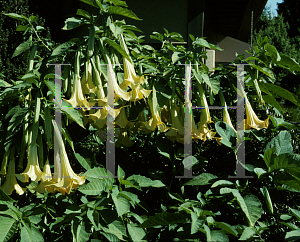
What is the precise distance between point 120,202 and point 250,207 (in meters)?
0.43

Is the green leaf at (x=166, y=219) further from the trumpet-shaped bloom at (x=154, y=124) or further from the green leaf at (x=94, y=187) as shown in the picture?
the trumpet-shaped bloom at (x=154, y=124)

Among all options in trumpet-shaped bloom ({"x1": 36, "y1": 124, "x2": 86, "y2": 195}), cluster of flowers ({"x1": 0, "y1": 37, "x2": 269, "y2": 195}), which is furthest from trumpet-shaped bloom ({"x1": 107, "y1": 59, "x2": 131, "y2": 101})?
trumpet-shaped bloom ({"x1": 36, "y1": 124, "x2": 86, "y2": 195})

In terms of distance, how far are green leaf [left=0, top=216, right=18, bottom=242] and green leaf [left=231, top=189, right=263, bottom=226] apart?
737 mm

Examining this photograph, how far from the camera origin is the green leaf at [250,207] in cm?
94

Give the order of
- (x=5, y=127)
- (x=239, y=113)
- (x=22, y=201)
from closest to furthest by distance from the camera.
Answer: (x=5, y=127) → (x=239, y=113) → (x=22, y=201)

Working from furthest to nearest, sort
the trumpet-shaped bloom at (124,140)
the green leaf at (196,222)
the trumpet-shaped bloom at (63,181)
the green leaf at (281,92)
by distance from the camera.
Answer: the trumpet-shaped bloom at (124,140)
the green leaf at (281,92)
the trumpet-shaped bloom at (63,181)
the green leaf at (196,222)

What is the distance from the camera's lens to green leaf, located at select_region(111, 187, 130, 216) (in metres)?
0.95

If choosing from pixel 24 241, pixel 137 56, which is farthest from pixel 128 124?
pixel 24 241

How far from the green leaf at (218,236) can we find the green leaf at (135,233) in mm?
250

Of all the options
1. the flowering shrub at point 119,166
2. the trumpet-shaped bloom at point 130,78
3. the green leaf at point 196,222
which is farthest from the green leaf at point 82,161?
the green leaf at point 196,222

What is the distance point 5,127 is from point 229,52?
6.02 meters

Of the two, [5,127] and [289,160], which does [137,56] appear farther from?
[289,160]

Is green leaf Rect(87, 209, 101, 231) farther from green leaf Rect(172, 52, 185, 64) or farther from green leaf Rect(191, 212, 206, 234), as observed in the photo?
green leaf Rect(172, 52, 185, 64)

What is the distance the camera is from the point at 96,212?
3.35ft
